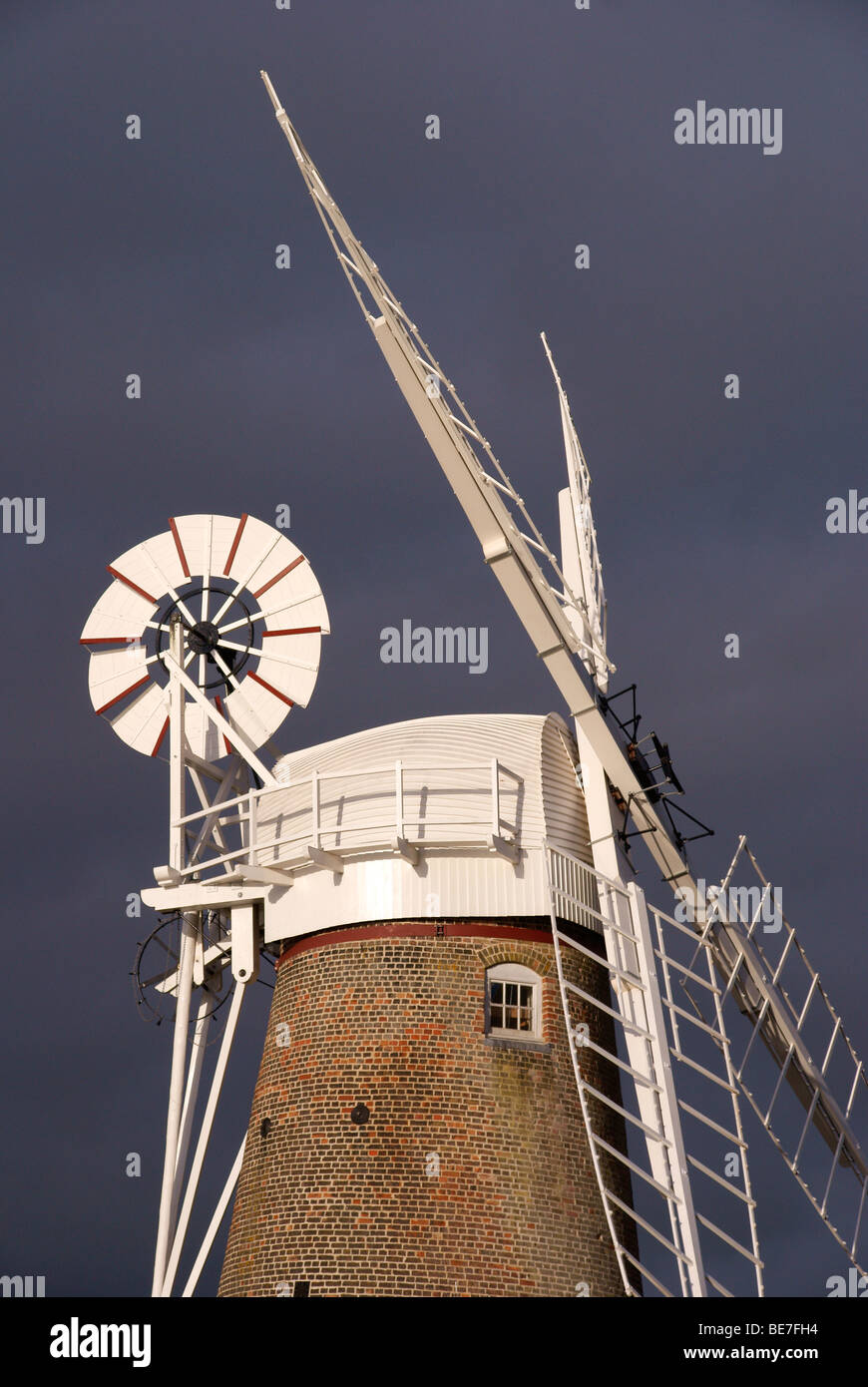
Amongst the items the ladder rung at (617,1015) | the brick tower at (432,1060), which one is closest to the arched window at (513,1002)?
the brick tower at (432,1060)

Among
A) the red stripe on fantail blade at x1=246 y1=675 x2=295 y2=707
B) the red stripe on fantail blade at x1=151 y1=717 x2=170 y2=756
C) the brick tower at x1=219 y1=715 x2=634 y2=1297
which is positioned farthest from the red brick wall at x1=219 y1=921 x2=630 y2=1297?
the red stripe on fantail blade at x1=151 y1=717 x2=170 y2=756

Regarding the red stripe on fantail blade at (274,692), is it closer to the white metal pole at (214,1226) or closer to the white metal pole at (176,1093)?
the white metal pole at (176,1093)

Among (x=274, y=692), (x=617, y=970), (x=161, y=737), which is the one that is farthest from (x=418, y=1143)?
(x=161, y=737)

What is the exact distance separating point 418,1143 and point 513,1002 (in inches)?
110

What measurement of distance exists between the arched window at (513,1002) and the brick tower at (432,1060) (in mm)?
35

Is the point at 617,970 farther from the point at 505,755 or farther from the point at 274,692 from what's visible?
the point at 274,692

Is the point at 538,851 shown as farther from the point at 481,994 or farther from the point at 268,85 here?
the point at 268,85

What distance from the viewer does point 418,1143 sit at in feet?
101

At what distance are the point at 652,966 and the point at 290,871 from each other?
6283 millimetres

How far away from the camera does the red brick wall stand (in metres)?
30.1

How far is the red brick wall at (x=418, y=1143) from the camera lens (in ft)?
98.9

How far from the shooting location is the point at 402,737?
33.6 meters

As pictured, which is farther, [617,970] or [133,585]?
[133,585]

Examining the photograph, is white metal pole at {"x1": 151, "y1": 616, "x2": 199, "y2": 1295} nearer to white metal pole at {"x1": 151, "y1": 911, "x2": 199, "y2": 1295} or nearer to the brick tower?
white metal pole at {"x1": 151, "y1": 911, "x2": 199, "y2": 1295}
